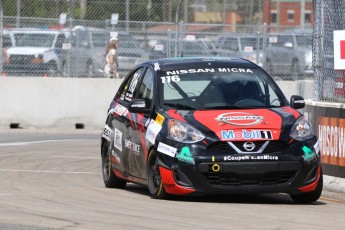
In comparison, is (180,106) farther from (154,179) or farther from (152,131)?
(154,179)

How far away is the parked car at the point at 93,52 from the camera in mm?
24906

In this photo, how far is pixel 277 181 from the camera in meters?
11.0

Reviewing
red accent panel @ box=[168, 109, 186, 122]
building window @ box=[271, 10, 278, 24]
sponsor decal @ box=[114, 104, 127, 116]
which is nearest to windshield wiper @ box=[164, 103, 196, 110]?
red accent panel @ box=[168, 109, 186, 122]

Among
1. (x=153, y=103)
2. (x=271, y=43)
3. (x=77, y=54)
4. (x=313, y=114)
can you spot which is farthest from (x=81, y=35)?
(x=153, y=103)

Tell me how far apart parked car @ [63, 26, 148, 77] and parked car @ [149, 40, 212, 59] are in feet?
1.13

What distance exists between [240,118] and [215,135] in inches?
16.1

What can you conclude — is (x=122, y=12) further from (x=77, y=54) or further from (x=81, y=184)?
(x=81, y=184)

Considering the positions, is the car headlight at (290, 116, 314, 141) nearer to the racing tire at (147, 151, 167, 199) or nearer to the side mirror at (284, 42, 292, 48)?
the racing tire at (147, 151, 167, 199)

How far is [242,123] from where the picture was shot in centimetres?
1101

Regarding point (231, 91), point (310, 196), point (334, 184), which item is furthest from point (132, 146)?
point (334, 184)

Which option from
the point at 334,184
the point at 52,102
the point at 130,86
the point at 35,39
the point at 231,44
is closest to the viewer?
the point at 130,86

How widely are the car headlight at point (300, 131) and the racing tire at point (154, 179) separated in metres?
1.38

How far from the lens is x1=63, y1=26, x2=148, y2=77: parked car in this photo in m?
24.9

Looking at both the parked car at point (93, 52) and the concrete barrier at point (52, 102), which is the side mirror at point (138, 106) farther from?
the parked car at point (93, 52)
